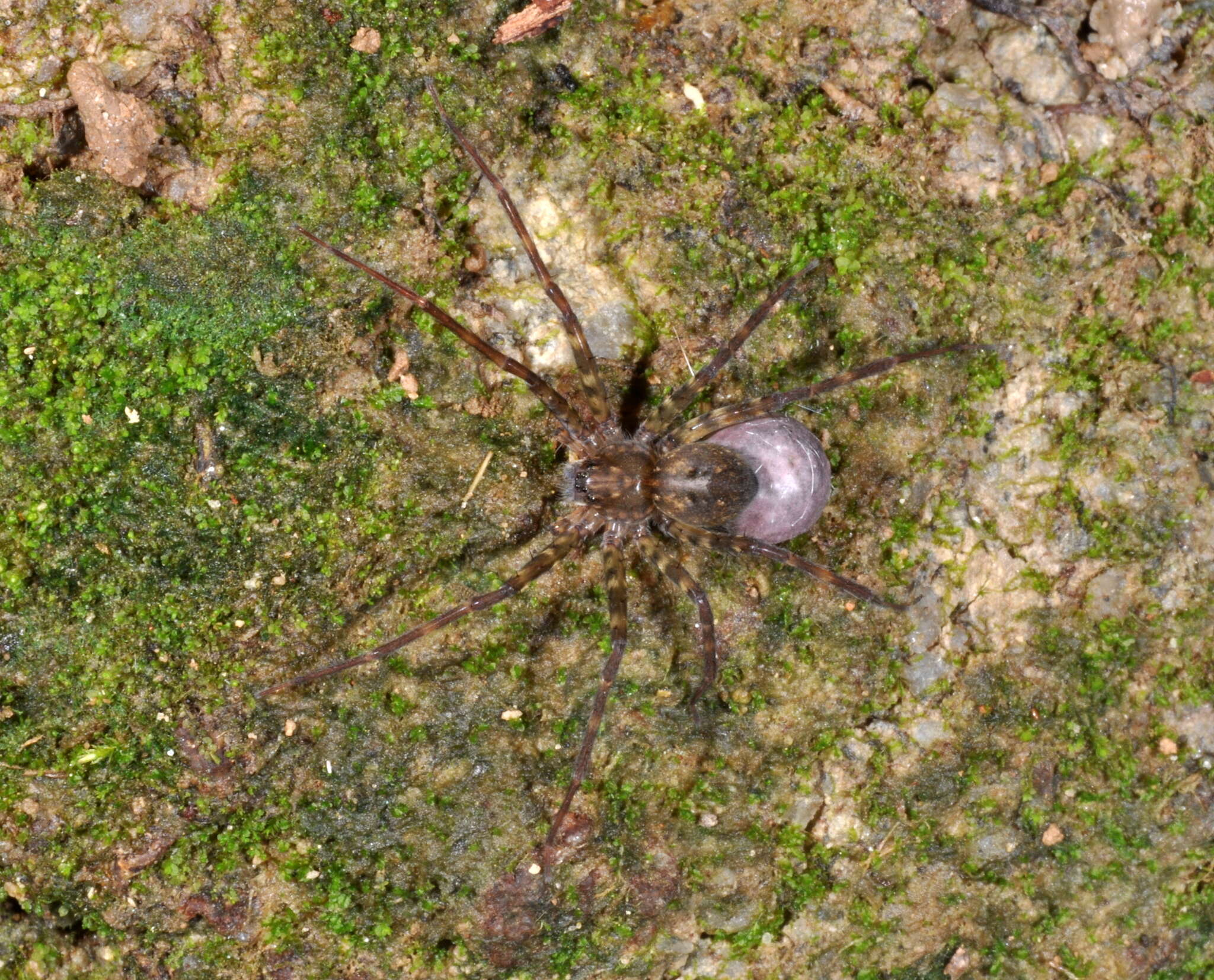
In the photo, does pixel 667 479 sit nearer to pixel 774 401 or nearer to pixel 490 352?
pixel 774 401

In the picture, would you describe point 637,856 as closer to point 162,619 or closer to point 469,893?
point 469,893

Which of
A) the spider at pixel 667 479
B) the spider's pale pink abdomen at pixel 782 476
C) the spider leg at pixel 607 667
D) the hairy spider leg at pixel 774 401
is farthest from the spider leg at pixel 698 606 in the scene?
the hairy spider leg at pixel 774 401

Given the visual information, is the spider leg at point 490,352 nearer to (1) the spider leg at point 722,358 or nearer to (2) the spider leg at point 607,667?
(1) the spider leg at point 722,358

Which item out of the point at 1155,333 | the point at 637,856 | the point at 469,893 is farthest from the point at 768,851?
the point at 1155,333

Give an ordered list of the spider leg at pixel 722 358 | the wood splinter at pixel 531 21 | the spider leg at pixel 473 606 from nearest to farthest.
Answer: the spider leg at pixel 473 606, the wood splinter at pixel 531 21, the spider leg at pixel 722 358

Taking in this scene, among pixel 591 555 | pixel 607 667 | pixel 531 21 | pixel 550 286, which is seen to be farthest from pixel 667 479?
pixel 531 21

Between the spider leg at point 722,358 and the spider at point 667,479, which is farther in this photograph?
the spider leg at point 722,358
